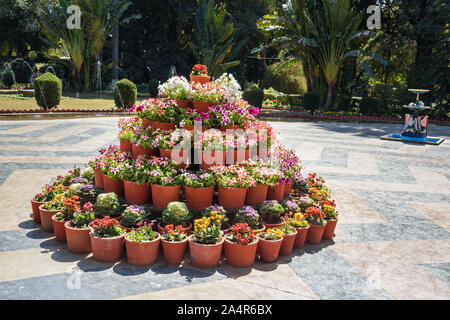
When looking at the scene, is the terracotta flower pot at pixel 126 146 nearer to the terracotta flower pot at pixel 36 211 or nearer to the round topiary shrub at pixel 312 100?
the terracotta flower pot at pixel 36 211

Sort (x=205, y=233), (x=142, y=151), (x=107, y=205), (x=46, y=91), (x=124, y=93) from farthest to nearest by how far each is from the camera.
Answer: (x=124, y=93), (x=46, y=91), (x=142, y=151), (x=107, y=205), (x=205, y=233)

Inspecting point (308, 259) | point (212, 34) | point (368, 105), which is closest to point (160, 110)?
point (308, 259)

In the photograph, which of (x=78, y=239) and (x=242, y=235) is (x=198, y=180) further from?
(x=78, y=239)

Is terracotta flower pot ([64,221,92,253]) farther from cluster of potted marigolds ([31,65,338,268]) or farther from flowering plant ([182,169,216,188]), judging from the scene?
flowering plant ([182,169,216,188])

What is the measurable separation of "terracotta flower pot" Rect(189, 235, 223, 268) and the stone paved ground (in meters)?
0.10

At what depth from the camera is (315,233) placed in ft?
16.6

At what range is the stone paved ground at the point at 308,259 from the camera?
3.71m

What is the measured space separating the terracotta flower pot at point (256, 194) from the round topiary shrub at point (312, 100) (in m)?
17.7

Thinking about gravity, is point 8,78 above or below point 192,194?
above

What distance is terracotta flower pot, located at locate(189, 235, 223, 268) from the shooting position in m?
4.22

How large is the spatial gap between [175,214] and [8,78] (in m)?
28.3

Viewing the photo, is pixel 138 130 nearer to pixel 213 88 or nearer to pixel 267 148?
pixel 213 88

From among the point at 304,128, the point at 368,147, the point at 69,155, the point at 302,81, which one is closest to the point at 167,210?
the point at 69,155
